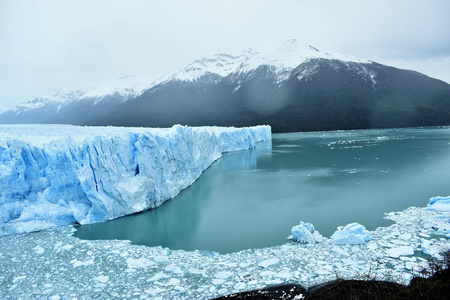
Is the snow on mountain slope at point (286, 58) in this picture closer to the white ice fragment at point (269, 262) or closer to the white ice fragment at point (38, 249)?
the white ice fragment at point (269, 262)

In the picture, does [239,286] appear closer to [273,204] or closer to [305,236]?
[305,236]

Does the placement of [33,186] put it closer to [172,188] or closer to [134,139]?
[134,139]

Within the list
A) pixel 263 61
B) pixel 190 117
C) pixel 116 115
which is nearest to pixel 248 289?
pixel 190 117

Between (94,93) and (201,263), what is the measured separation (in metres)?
150

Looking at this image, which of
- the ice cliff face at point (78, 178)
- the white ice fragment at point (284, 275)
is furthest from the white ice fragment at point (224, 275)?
the ice cliff face at point (78, 178)

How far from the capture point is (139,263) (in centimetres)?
577

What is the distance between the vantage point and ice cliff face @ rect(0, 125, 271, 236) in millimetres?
7820

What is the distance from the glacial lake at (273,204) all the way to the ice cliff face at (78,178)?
24.1 inches

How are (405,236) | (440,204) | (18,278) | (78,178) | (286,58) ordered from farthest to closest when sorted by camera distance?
(286,58) → (78,178) → (440,204) → (405,236) → (18,278)

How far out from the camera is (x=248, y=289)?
4.64 m

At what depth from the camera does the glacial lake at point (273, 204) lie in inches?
294

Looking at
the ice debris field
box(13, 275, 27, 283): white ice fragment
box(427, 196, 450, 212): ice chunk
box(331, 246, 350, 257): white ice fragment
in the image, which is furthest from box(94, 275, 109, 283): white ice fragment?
box(427, 196, 450, 212): ice chunk

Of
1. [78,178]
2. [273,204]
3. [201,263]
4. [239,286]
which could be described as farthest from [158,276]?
[273,204]

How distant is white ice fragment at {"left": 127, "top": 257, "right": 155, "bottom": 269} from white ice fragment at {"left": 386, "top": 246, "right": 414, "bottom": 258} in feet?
14.8
